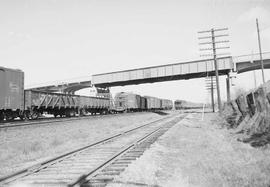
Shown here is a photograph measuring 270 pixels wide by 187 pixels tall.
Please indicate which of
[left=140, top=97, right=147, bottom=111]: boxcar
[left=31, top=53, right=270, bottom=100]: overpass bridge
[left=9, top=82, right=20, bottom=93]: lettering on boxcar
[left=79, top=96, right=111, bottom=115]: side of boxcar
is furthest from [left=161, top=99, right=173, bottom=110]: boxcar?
[left=9, top=82, right=20, bottom=93]: lettering on boxcar

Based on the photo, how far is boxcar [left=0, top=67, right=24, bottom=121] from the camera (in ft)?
61.2

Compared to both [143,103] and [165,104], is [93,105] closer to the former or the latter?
[143,103]

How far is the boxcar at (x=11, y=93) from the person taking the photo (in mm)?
18666

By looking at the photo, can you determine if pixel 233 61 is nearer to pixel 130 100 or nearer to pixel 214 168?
pixel 130 100

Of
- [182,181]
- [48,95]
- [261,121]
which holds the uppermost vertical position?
[48,95]

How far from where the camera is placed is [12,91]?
19.6 metres

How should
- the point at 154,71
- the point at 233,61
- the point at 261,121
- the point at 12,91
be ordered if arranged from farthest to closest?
the point at 154,71, the point at 233,61, the point at 12,91, the point at 261,121

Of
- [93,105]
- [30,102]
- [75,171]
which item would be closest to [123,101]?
[93,105]

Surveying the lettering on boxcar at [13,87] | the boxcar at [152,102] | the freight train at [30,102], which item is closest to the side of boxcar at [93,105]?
the freight train at [30,102]

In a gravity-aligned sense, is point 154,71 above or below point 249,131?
above

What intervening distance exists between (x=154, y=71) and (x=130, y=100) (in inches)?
293

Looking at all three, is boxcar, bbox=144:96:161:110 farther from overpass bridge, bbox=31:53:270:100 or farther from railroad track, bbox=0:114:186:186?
railroad track, bbox=0:114:186:186

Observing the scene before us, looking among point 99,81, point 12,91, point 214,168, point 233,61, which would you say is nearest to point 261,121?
point 214,168

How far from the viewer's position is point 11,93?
63.9 feet
